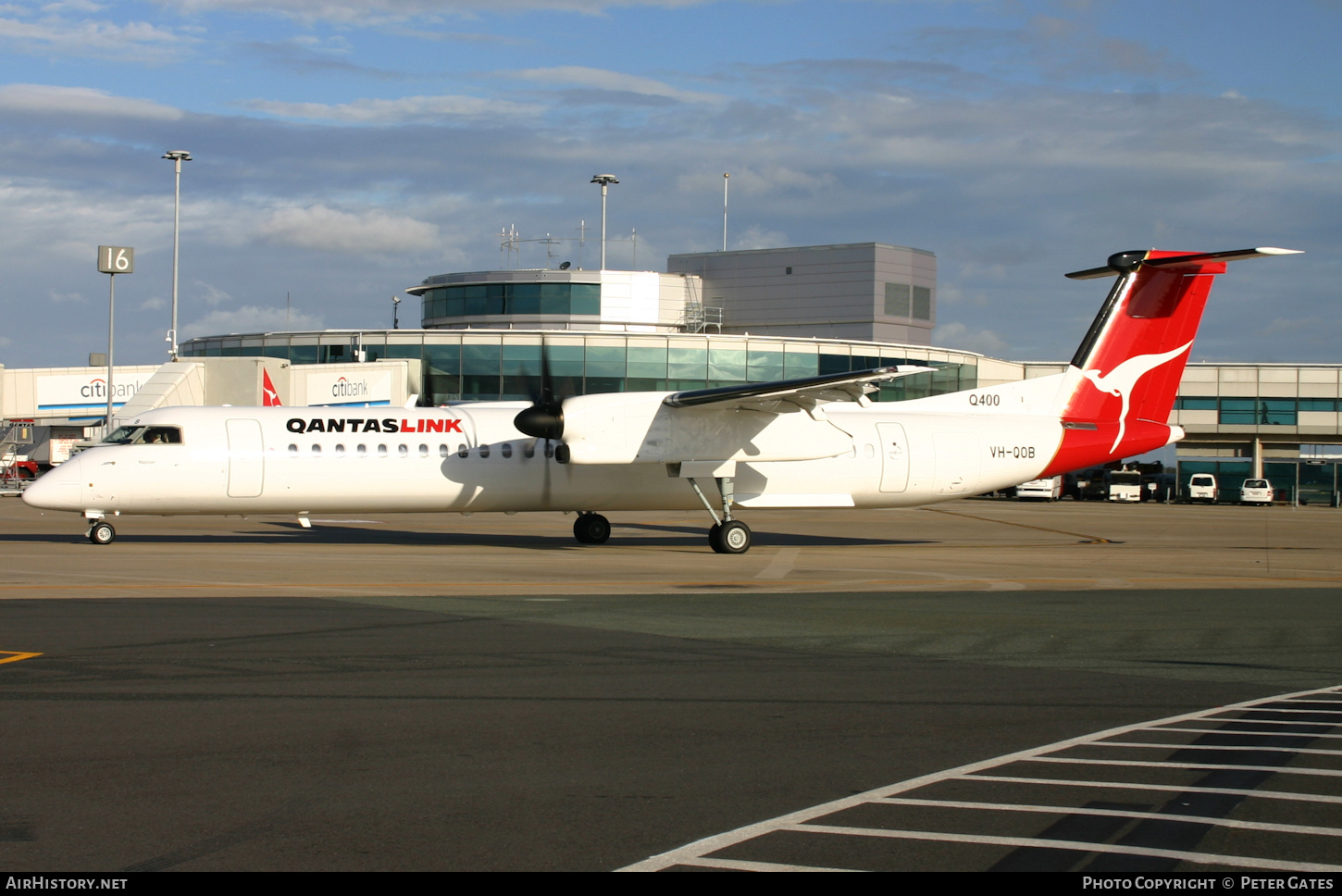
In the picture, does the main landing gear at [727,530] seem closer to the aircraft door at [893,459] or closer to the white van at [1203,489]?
the aircraft door at [893,459]

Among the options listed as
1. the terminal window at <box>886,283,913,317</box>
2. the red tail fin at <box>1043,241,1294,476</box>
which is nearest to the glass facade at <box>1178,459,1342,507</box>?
the terminal window at <box>886,283,913,317</box>

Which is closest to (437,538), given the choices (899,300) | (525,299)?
(525,299)

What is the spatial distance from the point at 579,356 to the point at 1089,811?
166 ft

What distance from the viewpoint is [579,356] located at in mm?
55531

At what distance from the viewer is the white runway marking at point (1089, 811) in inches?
197

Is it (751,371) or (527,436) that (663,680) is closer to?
(527,436)

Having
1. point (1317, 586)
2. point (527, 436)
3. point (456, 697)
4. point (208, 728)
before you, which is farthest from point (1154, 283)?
point (208, 728)

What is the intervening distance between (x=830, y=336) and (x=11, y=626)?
56.0 meters

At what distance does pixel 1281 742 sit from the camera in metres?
7.32

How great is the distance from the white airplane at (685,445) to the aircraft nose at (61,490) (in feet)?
0.12

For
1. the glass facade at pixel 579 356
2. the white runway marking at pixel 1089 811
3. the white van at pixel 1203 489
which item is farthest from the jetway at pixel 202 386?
the white van at pixel 1203 489

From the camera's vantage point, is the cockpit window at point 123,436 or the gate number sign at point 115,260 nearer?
the cockpit window at point 123,436

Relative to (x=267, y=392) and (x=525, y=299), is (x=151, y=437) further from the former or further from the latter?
(x=525, y=299)

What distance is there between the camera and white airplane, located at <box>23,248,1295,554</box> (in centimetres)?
2233
